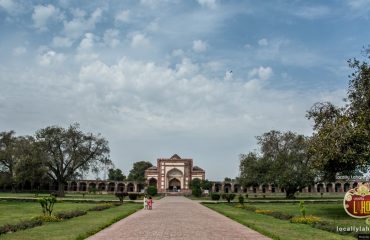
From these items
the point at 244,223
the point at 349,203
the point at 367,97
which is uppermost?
the point at 367,97

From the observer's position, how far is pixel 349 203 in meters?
13.1

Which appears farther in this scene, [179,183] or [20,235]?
[179,183]

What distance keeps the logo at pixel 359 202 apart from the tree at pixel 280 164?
31.1 meters

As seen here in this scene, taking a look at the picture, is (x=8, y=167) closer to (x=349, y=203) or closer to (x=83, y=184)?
(x=83, y=184)

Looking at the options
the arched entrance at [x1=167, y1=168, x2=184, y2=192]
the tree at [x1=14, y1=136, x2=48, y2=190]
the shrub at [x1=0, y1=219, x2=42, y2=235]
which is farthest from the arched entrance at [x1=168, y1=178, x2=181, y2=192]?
the shrub at [x1=0, y1=219, x2=42, y2=235]

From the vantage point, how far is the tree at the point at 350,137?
19141 mm

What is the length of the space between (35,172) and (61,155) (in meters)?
3.79

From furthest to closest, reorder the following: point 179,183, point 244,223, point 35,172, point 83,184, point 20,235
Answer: point 83,184 < point 179,183 < point 35,172 < point 244,223 < point 20,235

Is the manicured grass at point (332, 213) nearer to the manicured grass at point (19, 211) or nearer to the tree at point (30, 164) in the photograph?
the manicured grass at point (19, 211)

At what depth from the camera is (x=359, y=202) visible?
41.9ft

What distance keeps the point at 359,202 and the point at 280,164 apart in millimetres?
37125

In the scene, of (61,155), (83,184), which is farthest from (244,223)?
(83,184)

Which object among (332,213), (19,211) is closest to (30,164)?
(19,211)

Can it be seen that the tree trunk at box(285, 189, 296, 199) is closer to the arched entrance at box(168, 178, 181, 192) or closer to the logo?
the logo
